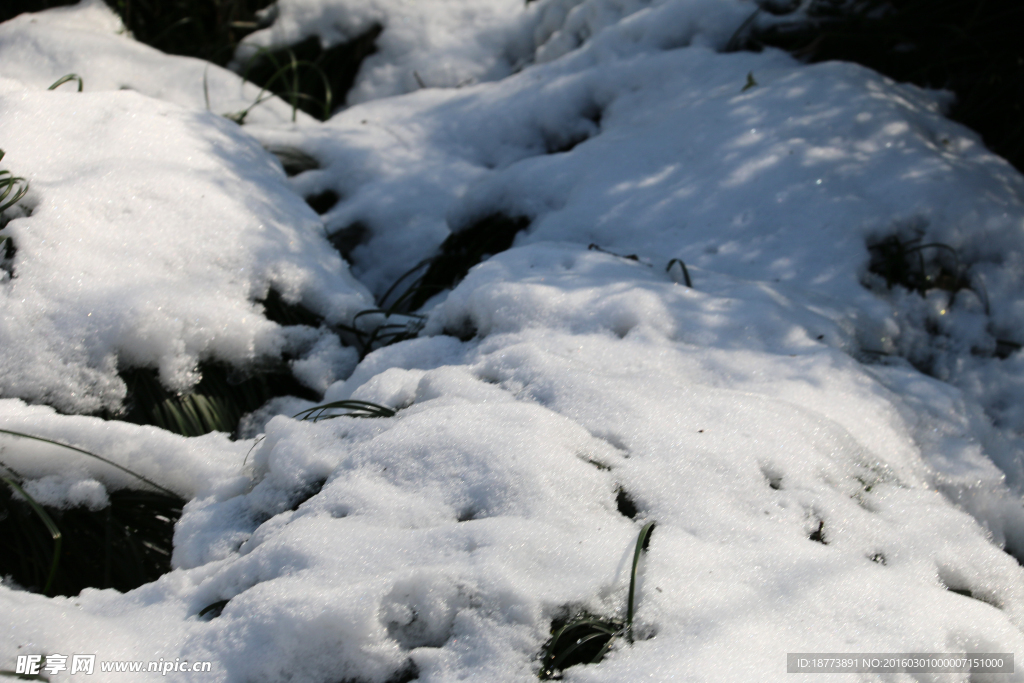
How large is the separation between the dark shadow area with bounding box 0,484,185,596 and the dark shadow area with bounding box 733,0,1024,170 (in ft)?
9.58

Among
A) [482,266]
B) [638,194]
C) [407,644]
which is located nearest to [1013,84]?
[638,194]

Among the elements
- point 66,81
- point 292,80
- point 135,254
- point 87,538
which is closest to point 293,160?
point 66,81

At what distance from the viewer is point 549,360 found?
1.58 m

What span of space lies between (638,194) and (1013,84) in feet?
5.23

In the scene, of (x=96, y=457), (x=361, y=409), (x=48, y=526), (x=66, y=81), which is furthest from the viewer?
(x=66, y=81)

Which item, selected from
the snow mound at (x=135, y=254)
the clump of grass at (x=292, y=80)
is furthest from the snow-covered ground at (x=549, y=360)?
the clump of grass at (x=292, y=80)

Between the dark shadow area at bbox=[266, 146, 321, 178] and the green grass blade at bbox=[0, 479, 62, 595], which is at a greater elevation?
the dark shadow area at bbox=[266, 146, 321, 178]

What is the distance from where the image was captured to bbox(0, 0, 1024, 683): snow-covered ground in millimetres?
1081

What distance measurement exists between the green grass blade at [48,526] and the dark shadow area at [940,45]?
3.05 m

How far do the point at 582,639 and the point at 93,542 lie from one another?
1046 millimetres

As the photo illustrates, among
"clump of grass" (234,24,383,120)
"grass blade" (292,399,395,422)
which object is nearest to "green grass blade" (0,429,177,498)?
"grass blade" (292,399,395,422)

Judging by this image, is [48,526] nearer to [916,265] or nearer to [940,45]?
[916,265]

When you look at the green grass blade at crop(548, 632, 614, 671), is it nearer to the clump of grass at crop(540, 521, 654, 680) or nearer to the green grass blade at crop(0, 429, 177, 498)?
the clump of grass at crop(540, 521, 654, 680)

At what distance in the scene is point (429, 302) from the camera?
235cm
